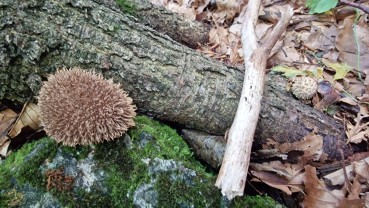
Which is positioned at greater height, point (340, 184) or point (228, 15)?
point (228, 15)

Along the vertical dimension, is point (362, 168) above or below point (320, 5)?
below

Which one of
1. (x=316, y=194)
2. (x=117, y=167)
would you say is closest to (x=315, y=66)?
(x=316, y=194)

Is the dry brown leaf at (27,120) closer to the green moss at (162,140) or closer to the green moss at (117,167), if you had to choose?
the green moss at (117,167)

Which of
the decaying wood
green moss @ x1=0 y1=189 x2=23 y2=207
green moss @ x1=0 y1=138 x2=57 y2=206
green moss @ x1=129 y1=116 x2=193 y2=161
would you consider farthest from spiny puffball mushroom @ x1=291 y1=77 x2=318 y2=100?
green moss @ x1=0 y1=189 x2=23 y2=207

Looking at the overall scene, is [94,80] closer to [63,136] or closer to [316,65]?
[63,136]

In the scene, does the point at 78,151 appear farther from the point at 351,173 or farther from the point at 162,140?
the point at 351,173

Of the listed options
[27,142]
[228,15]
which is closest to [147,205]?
[27,142]

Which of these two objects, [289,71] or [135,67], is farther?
[289,71]
